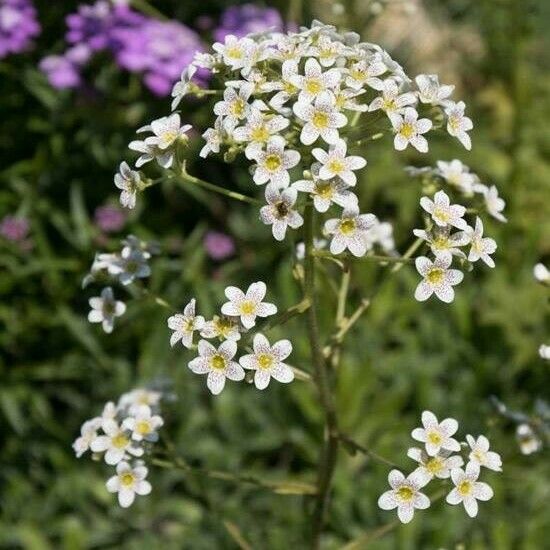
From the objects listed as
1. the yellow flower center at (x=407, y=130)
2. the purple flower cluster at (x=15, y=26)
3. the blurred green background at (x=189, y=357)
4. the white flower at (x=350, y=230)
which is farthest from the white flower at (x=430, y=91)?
the purple flower cluster at (x=15, y=26)

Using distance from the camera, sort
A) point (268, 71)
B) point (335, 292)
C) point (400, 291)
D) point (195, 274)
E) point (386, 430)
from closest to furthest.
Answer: point (268, 71) → point (335, 292) → point (386, 430) → point (195, 274) → point (400, 291)

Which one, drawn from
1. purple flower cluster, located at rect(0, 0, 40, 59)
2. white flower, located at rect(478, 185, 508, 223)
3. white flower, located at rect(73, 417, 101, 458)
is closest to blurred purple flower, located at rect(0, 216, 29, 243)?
purple flower cluster, located at rect(0, 0, 40, 59)

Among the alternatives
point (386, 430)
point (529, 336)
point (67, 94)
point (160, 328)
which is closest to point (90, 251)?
point (160, 328)

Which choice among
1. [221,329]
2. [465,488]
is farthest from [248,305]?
[465,488]

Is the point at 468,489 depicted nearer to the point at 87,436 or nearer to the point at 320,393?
the point at 320,393

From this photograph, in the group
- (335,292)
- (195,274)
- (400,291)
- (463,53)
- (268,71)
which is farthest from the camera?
(463,53)

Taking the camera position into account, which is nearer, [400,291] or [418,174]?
[418,174]

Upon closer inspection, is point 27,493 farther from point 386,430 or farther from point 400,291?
point 400,291

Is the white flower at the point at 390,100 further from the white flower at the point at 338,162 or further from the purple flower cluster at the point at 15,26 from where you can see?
the purple flower cluster at the point at 15,26
